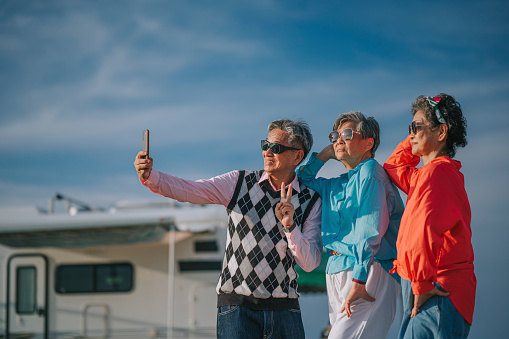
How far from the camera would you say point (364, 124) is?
10.7ft

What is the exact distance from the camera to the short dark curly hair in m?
2.80

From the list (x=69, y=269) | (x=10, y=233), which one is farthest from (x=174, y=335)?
(x=10, y=233)

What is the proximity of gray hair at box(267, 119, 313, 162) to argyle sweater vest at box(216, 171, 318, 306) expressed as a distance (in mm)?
282

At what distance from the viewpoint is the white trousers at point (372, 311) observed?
2975 mm

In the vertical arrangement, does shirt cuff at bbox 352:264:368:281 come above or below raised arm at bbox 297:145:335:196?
below

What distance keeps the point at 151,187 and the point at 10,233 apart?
6.20 m

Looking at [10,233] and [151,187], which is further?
[10,233]

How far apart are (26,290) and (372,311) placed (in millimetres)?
7462

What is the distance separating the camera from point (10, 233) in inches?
340

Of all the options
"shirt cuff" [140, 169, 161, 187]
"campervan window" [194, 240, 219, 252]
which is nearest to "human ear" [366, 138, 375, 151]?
"shirt cuff" [140, 169, 161, 187]

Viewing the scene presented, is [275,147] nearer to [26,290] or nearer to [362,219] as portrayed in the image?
[362,219]

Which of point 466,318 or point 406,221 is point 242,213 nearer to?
point 406,221

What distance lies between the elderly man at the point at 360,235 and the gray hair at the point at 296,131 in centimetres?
23

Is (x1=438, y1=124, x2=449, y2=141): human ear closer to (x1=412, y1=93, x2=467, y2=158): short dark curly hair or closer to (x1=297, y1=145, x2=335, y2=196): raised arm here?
(x1=412, y1=93, x2=467, y2=158): short dark curly hair
